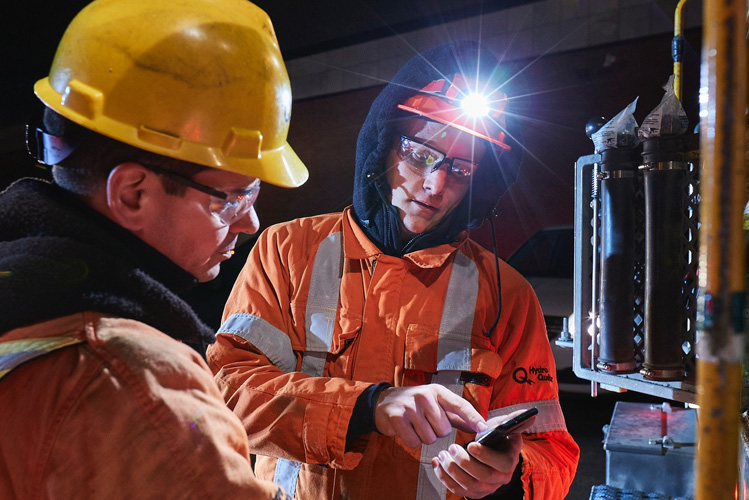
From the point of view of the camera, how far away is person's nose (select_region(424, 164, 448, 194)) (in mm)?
2084

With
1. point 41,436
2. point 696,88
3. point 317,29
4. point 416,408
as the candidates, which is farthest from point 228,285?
point 41,436

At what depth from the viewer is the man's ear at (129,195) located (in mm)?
1143

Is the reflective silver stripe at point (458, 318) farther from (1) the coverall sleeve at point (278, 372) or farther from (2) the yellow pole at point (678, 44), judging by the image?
(2) the yellow pole at point (678, 44)

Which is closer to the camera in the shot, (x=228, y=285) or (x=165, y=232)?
(x=165, y=232)

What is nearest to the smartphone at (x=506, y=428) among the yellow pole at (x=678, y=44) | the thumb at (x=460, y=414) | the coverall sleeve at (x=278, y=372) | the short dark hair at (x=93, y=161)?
the thumb at (x=460, y=414)

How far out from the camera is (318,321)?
1.98 metres

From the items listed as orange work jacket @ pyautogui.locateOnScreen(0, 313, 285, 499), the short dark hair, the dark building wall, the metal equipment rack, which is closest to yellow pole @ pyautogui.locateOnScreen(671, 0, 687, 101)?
the metal equipment rack

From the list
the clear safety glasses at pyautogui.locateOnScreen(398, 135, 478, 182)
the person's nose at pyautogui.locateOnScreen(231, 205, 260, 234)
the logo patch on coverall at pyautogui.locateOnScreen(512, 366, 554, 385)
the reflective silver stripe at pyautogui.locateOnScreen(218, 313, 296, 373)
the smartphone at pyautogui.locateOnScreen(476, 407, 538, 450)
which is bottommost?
the smartphone at pyautogui.locateOnScreen(476, 407, 538, 450)

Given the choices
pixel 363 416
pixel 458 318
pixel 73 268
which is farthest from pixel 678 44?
pixel 73 268

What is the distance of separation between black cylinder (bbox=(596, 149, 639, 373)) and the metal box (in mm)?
1180

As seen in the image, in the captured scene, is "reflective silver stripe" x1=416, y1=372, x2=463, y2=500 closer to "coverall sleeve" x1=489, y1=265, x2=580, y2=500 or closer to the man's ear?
"coverall sleeve" x1=489, y1=265, x2=580, y2=500

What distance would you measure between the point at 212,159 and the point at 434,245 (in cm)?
101

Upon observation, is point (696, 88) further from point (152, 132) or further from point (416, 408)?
point (152, 132)

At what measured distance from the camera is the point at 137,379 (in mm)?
949
